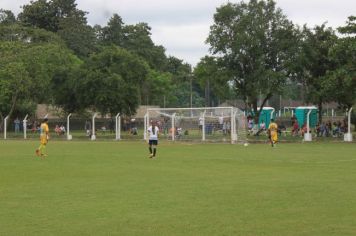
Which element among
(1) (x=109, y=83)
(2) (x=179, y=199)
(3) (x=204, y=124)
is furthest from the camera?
(1) (x=109, y=83)

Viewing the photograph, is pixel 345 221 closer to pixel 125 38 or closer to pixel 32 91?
pixel 32 91

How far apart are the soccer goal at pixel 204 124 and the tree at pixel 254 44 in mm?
2985

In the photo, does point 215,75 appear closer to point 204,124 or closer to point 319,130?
point 204,124

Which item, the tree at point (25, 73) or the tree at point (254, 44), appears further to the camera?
the tree at point (25, 73)

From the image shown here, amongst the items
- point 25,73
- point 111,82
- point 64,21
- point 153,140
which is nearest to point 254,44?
point 111,82

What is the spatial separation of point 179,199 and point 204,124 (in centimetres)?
3224

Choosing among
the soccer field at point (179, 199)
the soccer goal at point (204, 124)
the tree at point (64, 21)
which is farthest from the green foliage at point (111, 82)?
the tree at point (64, 21)

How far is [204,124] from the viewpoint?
150ft

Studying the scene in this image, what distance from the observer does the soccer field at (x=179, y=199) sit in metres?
10.3

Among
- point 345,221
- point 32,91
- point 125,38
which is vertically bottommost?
point 345,221

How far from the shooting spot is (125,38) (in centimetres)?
10150

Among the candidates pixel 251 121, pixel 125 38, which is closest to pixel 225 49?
pixel 251 121

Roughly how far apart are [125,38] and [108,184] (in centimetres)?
8644

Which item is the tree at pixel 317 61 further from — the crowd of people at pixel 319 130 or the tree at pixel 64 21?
the tree at pixel 64 21
